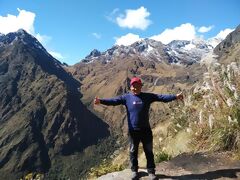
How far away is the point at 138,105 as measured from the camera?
33.5 feet

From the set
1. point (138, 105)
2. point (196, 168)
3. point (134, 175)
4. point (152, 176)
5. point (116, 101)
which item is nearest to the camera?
point (152, 176)

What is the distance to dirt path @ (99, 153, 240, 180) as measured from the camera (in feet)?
33.7

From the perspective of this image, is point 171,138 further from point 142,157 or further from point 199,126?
point 199,126

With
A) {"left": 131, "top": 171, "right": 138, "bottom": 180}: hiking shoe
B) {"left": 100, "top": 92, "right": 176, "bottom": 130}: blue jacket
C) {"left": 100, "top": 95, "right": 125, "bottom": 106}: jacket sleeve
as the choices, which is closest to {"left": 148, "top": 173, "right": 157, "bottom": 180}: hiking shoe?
{"left": 131, "top": 171, "right": 138, "bottom": 180}: hiking shoe

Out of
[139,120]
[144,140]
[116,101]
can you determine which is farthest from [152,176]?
[116,101]

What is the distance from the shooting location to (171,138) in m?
16.4

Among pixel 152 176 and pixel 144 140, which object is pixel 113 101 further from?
pixel 152 176

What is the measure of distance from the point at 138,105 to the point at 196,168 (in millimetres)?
2297

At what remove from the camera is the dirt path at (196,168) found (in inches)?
404

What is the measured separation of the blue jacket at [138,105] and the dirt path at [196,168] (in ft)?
3.95

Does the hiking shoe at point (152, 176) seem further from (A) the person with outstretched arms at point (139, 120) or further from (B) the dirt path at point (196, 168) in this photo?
(B) the dirt path at point (196, 168)

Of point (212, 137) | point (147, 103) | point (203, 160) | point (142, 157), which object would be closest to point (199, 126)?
point (212, 137)

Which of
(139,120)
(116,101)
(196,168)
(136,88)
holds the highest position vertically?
(136,88)

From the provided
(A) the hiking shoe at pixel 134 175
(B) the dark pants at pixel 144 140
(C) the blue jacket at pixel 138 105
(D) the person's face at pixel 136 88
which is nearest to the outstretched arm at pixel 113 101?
(C) the blue jacket at pixel 138 105
